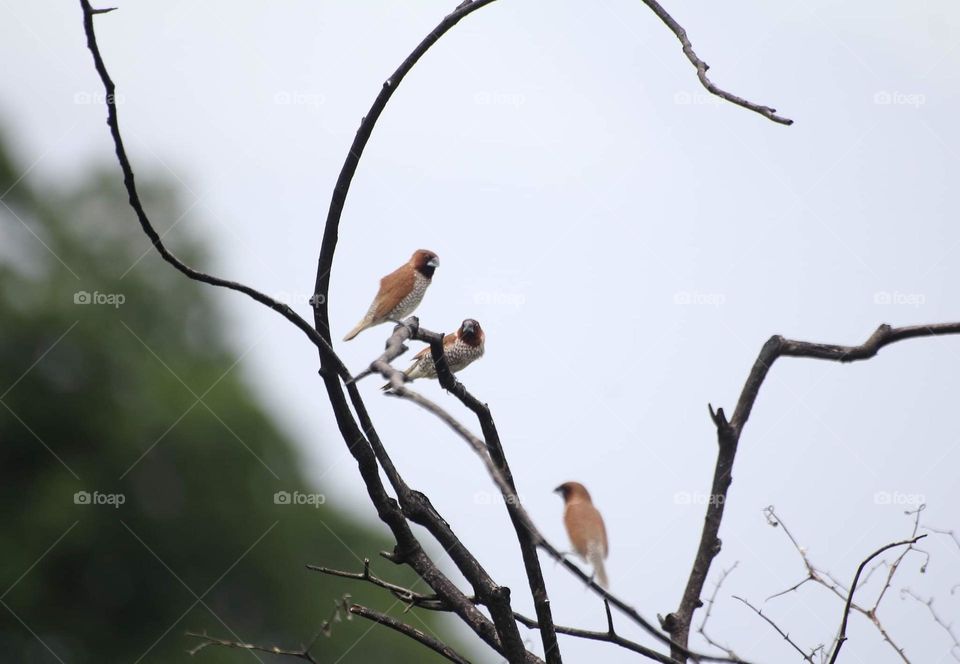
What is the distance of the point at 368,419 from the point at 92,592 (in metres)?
22.4

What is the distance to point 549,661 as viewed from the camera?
12.1 feet

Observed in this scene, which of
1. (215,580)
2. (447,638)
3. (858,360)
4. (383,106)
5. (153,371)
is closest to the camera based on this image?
(858,360)

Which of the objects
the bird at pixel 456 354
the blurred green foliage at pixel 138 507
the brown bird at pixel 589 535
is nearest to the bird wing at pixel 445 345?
the bird at pixel 456 354

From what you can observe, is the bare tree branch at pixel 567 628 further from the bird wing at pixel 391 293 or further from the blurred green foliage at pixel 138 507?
the blurred green foliage at pixel 138 507

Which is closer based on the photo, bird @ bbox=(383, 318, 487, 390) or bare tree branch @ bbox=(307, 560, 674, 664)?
bare tree branch @ bbox=(307, 560, 674, 664)

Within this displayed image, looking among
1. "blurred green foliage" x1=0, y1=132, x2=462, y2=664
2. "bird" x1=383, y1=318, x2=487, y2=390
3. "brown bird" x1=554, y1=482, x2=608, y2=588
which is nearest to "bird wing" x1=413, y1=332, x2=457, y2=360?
"bird" x1=383, y1=318, x2=487, y2=390

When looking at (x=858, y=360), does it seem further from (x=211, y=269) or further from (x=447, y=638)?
(x=211, y=269)

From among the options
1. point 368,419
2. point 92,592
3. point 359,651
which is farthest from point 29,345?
point 368,419

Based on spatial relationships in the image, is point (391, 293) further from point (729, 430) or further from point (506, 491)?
point (506, 491)

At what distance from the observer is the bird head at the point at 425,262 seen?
7.89 meters

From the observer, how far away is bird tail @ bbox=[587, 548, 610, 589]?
4.04 meters

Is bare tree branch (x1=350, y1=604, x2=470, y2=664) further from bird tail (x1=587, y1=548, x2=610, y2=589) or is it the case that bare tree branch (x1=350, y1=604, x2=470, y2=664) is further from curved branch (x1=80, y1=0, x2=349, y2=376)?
curved branch (x1=80, y1=0, x2=349, y2=376)

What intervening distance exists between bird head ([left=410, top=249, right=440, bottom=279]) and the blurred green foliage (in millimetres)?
16192

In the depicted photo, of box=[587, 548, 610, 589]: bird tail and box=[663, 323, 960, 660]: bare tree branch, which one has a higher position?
box=[663, 323, 960, 660]: bare tree branch
